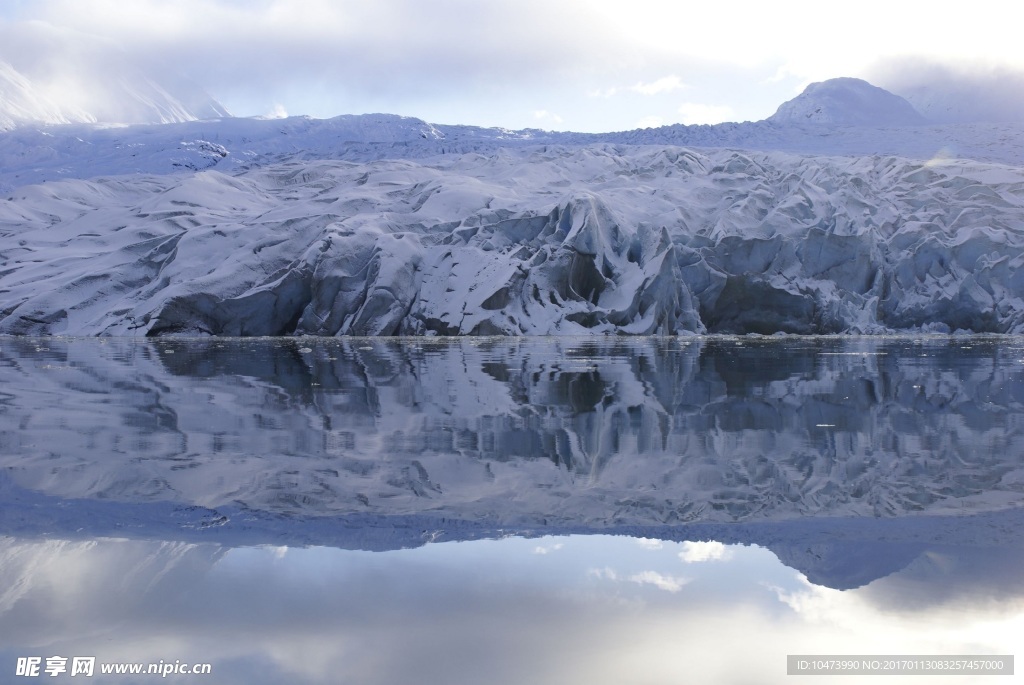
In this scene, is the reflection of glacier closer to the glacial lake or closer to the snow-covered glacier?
the glacial lake

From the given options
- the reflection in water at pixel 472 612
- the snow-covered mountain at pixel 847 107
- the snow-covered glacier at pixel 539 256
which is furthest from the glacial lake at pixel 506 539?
the snow-covered mountain at pixel 847 107

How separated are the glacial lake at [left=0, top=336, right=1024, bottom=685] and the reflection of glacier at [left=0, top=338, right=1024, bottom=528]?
0.04 meters

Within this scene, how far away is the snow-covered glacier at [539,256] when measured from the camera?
91.4ft

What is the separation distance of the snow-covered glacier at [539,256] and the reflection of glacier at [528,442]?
14.6 metres

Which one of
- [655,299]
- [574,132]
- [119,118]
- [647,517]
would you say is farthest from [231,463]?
[119,118]

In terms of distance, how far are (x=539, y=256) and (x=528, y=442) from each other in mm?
21636

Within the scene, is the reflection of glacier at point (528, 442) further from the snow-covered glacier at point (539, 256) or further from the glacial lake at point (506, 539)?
the snow-covered glacier at point (539, 256)

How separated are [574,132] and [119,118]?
65700mm

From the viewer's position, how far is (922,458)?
6176 mm

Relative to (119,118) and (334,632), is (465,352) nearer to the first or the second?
(334,632)

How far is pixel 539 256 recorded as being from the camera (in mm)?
28078

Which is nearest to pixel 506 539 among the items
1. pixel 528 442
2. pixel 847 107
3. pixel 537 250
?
Result: pixel 528 442

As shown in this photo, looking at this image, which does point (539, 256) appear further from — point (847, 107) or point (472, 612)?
point (847, 107)

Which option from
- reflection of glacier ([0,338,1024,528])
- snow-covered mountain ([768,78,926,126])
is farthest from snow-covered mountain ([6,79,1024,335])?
snow-covered mountain ([768,78,926,126])
